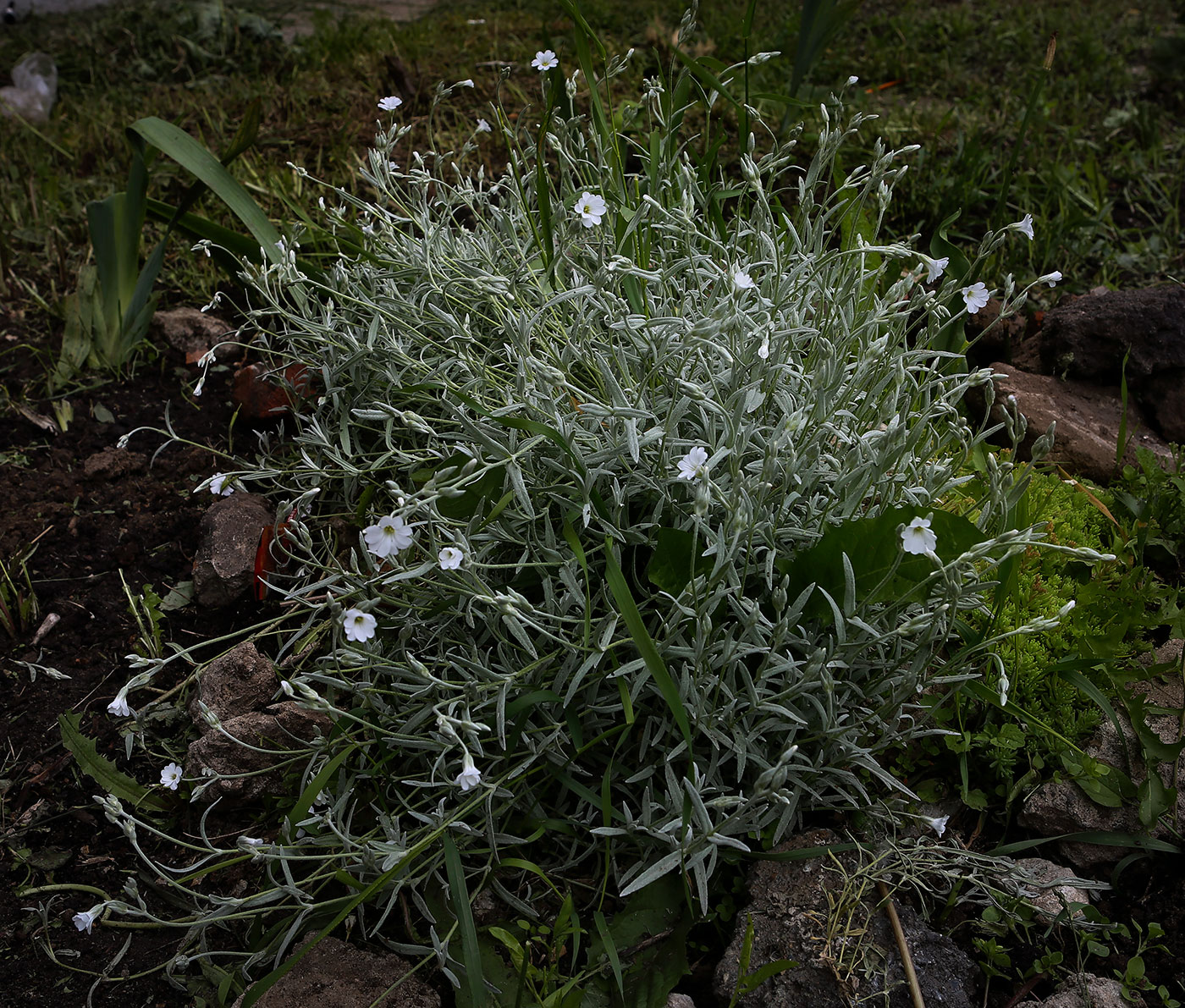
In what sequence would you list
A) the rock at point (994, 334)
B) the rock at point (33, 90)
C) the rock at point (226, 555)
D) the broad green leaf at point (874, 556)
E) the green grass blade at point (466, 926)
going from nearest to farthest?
the green grass blade at point (466, 926) → the broad green leaf at point (874, 556) → the rock at point (226, 555) → the rock at point (994, 334) → the rock at point (33, 90)

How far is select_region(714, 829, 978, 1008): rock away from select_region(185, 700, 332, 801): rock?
0.92 m

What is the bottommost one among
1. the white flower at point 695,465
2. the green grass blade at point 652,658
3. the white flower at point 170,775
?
the white flower at point 170,775

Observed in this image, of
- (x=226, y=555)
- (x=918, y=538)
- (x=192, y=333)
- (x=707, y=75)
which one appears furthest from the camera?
(x=192, y=333)

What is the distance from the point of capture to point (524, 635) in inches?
63.7

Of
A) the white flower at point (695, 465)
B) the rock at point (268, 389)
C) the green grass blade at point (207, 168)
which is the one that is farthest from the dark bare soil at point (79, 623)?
the white flower at point (695, 465)

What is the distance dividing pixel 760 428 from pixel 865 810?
0.76 metres

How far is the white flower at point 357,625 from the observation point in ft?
4.49

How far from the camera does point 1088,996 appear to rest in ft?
5.13

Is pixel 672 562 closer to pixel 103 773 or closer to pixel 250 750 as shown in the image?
pixel 250 750

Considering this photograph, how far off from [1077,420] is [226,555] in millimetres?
2293

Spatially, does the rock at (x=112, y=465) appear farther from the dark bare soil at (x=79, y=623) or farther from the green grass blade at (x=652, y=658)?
the green grass blade at (x=652, y=658)

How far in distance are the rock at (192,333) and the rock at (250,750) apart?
4.77ft

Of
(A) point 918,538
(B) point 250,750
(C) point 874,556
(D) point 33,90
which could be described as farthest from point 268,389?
(D) point 33,90

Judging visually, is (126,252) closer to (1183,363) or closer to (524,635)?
(524,635)
